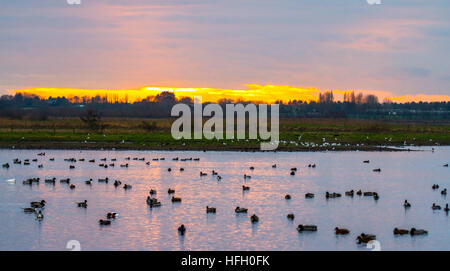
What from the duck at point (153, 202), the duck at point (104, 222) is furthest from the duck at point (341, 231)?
the duck at point (153, 202)

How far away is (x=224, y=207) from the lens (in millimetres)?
30125

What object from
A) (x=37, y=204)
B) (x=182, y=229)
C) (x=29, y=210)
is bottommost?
(x=182, y=229)

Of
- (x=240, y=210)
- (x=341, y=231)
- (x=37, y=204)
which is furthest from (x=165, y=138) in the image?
(x=341, y=231)

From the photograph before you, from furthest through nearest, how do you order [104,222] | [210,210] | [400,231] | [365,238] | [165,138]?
[165,138]
[210,210]
[104,222]
[400,231]
[365,238]

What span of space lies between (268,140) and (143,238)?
51.8m

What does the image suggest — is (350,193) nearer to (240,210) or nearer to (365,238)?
(240,210)

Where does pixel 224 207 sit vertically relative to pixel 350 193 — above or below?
A: below

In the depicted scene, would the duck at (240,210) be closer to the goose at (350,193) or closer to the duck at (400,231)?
the duck at (400,231)

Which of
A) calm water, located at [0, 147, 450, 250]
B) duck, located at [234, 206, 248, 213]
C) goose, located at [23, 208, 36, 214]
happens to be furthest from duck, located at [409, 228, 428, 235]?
goose, located at [23, 208, 36, 214]

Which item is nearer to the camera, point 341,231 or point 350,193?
point 341,231

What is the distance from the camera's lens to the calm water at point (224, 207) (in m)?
23.4

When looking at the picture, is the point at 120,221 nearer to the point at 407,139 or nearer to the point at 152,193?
the point at 152,193
